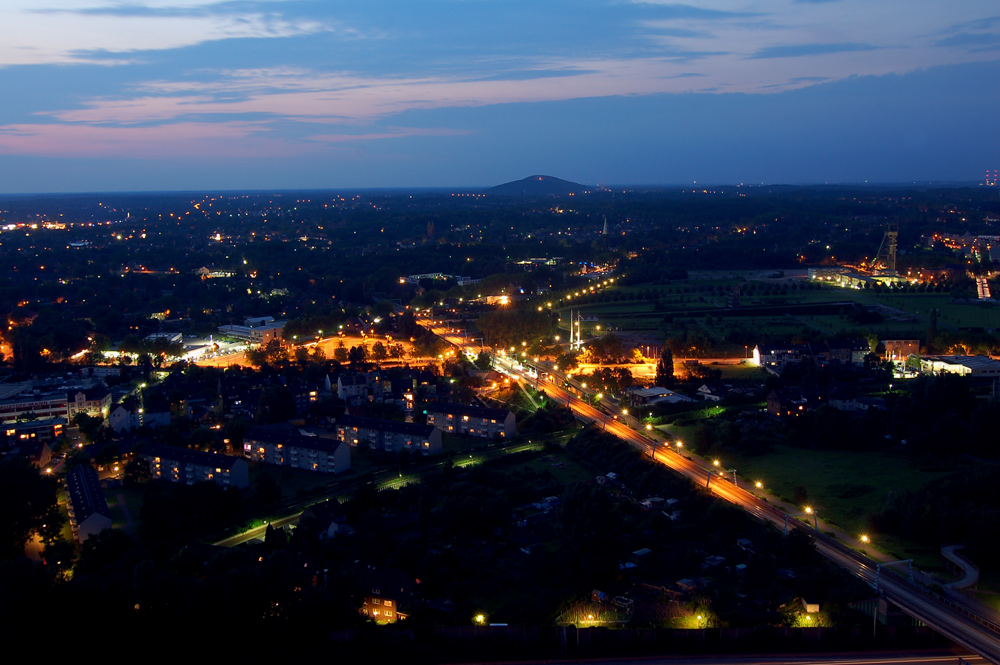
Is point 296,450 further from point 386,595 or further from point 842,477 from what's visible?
point 842,477

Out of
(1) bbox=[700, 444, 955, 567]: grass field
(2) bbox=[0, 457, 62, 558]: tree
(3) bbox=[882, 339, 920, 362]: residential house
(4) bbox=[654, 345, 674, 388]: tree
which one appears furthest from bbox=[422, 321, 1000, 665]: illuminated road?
(3) bbox=[882, 339, 920, 362]: residential house

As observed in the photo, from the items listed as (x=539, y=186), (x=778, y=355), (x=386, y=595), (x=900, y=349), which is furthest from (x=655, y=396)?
(x=539, y=186)

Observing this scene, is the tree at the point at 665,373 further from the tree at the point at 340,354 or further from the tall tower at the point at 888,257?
the tall tower at the point at 888,257

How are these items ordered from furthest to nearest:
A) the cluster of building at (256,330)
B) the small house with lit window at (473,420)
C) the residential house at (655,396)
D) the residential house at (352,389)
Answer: the cluster of building at (256,330) < the residential house at (352,389) < the residential house at (655,396) < the small house with lit window at (473,420)

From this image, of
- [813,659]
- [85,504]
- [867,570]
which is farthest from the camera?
[85,504]

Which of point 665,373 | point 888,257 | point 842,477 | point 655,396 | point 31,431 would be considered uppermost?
point 888,257

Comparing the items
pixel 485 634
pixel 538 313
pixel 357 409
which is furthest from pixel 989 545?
pixel 538 313

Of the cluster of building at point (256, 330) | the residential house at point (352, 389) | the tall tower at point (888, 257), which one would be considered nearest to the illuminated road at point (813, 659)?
the residential house at point (352, 389)
